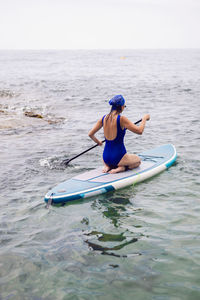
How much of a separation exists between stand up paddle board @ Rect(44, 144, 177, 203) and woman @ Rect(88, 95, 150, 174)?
0.70 ft

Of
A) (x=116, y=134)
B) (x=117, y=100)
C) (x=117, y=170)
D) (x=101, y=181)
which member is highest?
(x=117, y=100)

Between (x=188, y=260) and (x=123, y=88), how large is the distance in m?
24.7

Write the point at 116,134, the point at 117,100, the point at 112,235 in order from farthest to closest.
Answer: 1. the point at 116,134
2. the point at 117,100
3. the point at 112,235

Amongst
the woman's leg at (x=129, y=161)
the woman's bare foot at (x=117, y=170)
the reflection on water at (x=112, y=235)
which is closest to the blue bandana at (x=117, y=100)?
the woman's leg at (x=129, y=161)

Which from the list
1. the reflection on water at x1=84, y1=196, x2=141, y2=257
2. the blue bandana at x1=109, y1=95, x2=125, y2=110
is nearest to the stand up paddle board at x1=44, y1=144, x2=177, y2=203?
the reflection on water at x1=84, y1=196, x2=141, y2=257

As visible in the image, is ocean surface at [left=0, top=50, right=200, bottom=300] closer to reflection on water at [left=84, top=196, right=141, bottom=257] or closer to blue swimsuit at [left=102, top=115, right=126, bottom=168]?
reflection on water at [left=84, top=196, right=141, bottom=257]

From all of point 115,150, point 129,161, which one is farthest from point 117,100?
point 129,161

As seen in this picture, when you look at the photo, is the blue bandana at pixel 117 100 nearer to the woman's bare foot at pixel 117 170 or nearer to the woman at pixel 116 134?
the woman at pixel 116 134

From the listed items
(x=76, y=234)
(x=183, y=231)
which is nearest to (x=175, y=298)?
(x=183, y=231)

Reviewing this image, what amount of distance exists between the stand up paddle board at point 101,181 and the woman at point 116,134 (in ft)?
0.70

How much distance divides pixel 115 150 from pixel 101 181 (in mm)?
834

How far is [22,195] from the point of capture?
721cm

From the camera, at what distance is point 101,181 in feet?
23.4

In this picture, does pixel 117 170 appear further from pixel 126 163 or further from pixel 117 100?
pixel 117 100
